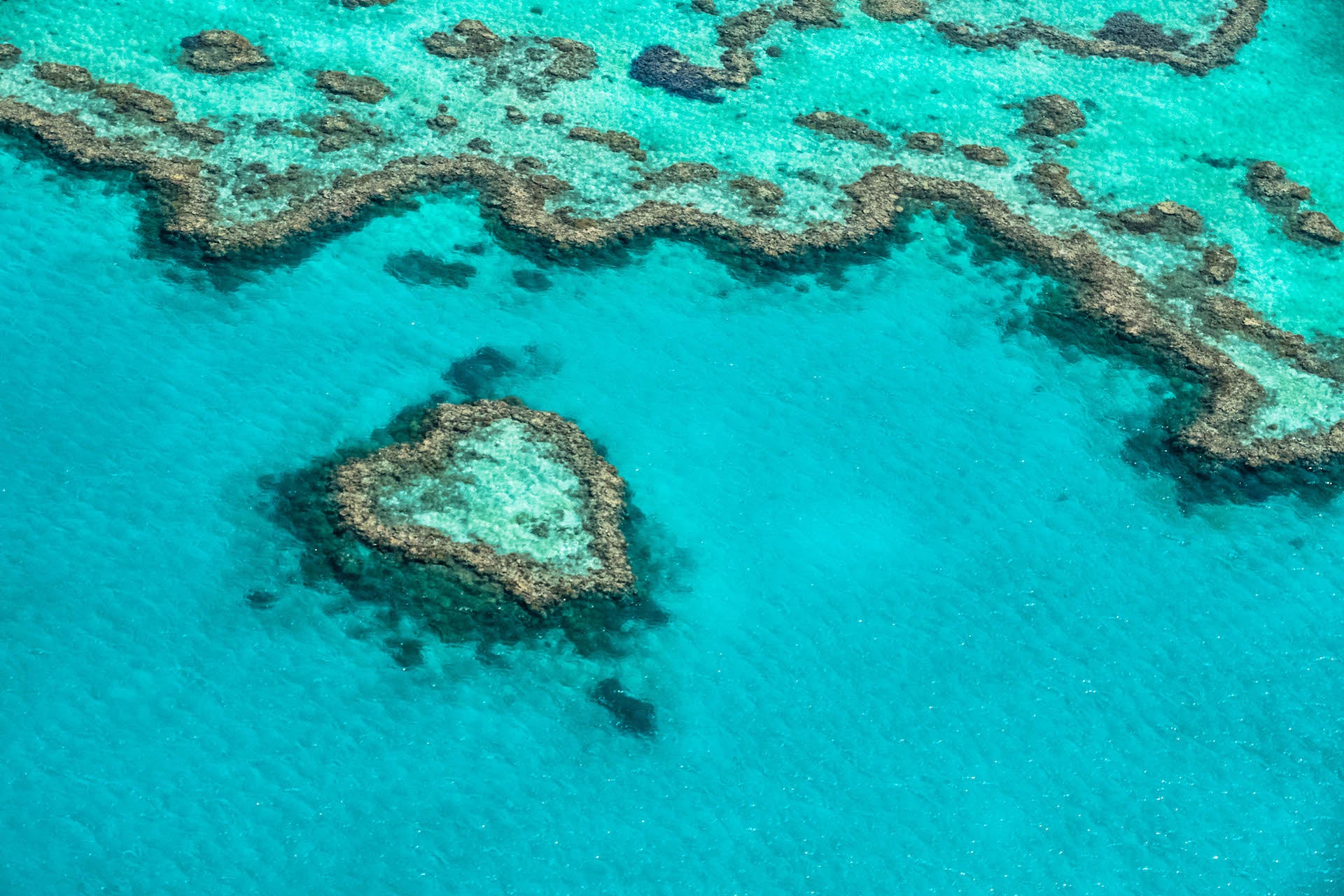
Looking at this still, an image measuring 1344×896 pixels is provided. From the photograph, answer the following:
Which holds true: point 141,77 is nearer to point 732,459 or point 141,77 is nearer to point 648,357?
point 648,357

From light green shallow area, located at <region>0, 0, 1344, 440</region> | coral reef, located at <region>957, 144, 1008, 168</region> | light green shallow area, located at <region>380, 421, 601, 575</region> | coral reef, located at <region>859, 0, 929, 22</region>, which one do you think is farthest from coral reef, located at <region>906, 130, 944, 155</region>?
light green shallow area, located at <region>380, 421, 601, 575</region>

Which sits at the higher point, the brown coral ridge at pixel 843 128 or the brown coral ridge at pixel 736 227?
the brown coral ridge at pixel 843 128

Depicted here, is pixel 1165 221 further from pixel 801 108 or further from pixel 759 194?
pixel 759 194

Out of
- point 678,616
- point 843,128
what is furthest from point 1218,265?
point 678,616

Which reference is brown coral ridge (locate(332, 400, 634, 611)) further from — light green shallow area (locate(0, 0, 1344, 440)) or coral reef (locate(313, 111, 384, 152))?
coral reef (locate(313, 111, 384, 152))

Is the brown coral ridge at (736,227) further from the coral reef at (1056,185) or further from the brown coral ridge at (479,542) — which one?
the brown coral ridge at (479,542)

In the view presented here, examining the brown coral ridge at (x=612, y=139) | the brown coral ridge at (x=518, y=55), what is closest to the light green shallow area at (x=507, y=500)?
the brown coral ridge at (x=612, y=139)
